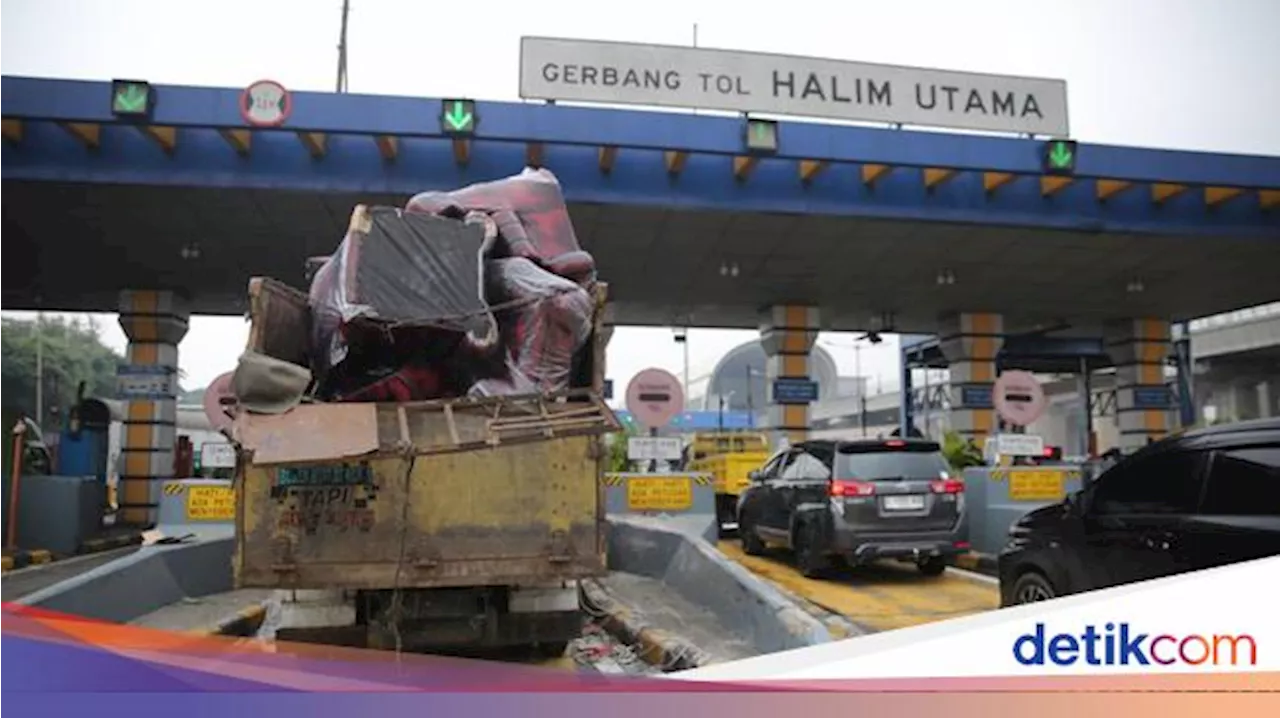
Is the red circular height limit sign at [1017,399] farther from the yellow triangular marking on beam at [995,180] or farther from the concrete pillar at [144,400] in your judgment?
the concrete pillar at [144,400]

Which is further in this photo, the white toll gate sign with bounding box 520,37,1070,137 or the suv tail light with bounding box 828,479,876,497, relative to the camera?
the white toll gate sign with bounding box 520,37,1070,137

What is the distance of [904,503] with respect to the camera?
9.45 m

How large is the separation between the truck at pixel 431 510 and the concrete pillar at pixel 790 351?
14449 mm

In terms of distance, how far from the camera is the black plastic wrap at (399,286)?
506cm

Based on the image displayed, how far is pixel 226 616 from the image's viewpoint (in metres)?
7.45

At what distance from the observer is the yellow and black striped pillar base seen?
20.0 metres

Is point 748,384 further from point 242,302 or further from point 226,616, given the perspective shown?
point 226,616

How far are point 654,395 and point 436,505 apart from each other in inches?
308

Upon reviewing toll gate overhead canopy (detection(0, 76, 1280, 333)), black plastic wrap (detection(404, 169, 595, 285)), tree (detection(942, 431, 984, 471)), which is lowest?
tree (detection(942, 431, 984, 471))

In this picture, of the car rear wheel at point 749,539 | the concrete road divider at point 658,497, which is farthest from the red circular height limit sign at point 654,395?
the car rear wheel at point 749,539

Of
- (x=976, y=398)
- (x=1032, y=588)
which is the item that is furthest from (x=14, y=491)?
(x=976, y=398)

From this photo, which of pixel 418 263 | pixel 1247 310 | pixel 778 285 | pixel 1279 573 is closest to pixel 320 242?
pixel 778 285

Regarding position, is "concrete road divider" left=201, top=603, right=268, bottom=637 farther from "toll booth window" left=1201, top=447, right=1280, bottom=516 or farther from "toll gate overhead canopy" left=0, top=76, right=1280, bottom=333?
"toll booth window" left=1201, top=447, right=1280, bottom=516

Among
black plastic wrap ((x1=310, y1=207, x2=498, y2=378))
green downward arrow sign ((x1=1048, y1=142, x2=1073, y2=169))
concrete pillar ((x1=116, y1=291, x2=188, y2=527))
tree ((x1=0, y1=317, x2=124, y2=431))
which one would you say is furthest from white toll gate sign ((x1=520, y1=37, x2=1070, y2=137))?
concrete pillar ((x1=116, y1=291, x2=188, y2=527))
